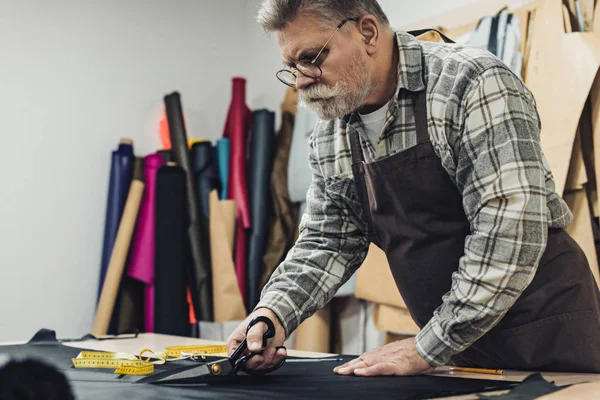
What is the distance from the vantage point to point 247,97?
3930mm

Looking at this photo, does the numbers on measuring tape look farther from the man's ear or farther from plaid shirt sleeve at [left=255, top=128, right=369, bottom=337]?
the man's ear

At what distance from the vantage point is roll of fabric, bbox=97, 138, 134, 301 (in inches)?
126

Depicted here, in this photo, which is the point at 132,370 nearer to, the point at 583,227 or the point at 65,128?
the point at 583,227

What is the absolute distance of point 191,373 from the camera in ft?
3.85

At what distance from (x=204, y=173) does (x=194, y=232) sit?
311 millimetres

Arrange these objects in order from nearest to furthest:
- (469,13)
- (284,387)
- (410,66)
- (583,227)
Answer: (284,387), (410,66), (583,227), (469,13)

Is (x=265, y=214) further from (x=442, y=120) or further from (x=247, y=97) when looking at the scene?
(x=442, y=120)

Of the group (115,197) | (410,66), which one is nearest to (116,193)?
(115,197)

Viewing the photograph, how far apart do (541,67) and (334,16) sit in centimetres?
118

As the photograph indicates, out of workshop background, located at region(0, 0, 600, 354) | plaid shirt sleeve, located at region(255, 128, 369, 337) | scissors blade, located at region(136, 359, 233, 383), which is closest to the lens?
scissors blade, located at region(136, 359, 233, 383)

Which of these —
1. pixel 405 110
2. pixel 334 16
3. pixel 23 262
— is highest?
pixel 334 16

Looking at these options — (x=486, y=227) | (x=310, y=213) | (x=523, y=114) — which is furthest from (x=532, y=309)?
(x=310, y=213)

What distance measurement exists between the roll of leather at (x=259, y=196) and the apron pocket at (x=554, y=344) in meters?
2.03

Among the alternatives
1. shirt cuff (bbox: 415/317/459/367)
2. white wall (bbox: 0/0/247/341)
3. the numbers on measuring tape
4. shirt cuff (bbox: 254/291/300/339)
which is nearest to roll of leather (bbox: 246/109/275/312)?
white wall (bbox: 0/0/247/341)
